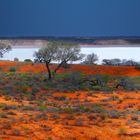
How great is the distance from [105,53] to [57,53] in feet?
18.6

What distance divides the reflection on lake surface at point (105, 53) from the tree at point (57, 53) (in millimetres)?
1150

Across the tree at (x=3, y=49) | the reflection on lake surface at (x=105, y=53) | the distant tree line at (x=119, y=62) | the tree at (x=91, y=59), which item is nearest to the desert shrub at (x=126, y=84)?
the reflection on lake surface at (x=105, y=53)

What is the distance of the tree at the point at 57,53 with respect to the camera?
112ft

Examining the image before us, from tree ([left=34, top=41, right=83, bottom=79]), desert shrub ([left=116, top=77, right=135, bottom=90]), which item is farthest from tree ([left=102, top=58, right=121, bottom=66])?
desert shrub ([left=116, top=77, right=135, bottom=90])

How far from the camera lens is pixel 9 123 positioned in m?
13.2

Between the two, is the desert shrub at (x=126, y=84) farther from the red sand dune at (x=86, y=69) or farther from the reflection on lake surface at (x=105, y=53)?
the red sand dune at (x=86, y=69)

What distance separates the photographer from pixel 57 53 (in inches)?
1395

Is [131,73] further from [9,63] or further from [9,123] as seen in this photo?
[9,123]

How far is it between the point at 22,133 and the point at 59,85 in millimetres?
19080

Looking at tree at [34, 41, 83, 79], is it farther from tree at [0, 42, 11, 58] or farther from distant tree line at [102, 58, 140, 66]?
tree at [0, 42, 11, 58]

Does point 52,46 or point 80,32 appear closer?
point 80,32

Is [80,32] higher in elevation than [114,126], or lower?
higher

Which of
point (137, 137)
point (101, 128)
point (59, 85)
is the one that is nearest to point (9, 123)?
point (101, 128)

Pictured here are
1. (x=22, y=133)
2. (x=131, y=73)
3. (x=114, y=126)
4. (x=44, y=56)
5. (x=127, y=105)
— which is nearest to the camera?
(x=22, y=133)
